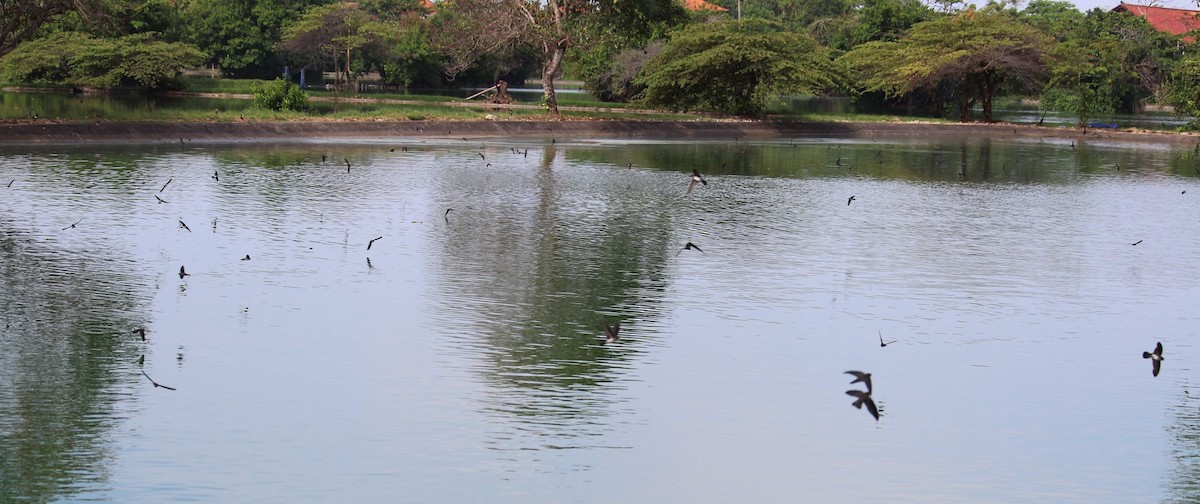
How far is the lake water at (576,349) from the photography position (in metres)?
7.16

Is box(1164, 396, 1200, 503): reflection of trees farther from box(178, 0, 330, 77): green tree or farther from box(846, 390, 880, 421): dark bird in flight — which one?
box(178, 0, 330, 77): green tree

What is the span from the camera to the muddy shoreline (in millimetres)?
28156

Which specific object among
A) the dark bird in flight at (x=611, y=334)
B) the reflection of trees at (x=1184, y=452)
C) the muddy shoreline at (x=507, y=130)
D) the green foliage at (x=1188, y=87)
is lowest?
the reflection of trees at (x=1184, y=452)

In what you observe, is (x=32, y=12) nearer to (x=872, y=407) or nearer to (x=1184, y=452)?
(x=872, y=407)

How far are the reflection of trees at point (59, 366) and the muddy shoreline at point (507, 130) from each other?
15801mm

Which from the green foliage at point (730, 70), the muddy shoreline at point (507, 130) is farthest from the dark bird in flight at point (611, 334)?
the green foliage at point (730, 70)

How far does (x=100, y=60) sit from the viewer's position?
56.0 meters

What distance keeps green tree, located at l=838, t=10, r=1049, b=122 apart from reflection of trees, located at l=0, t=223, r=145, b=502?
39130 mm

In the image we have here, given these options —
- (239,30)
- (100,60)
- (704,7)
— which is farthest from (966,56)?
(704,7)

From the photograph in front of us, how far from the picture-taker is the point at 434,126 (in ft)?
116

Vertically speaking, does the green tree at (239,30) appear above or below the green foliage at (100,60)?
above

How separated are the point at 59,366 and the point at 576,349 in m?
3.69

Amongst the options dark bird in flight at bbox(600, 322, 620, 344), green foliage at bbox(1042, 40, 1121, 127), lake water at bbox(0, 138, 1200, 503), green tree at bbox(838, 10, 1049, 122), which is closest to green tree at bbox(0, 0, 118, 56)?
lake water at bbox(0, 138, 1200, 503)

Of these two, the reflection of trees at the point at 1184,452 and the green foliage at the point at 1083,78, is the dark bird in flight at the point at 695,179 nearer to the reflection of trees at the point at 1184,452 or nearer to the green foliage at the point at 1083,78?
the reflection of trees at the point at 1184,452
